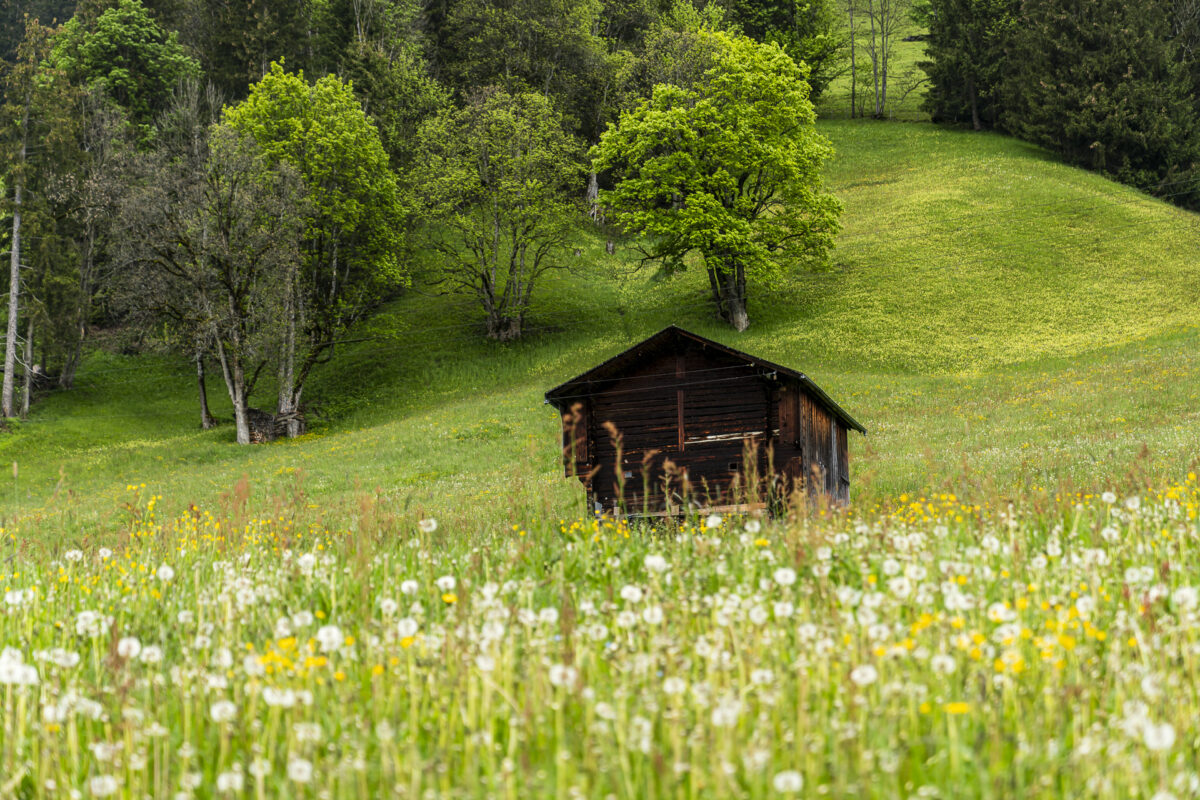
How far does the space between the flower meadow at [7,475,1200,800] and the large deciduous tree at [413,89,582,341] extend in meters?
49.1

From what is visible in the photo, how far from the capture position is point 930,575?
4.72m

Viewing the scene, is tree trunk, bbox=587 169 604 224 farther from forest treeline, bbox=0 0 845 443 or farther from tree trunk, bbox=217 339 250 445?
tree trunk, bbox=217 339 250 445

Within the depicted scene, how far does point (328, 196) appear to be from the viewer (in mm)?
51156

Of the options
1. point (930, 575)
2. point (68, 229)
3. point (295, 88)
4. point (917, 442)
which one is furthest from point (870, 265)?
point (930, 575)

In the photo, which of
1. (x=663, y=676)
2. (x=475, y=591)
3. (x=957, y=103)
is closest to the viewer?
(x=663, y=676)

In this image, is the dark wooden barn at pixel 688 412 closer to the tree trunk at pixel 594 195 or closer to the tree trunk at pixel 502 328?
the tree trunk at pixel 502 328

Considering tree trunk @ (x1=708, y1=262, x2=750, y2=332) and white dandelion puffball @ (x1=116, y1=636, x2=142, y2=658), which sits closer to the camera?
→ white dandelion puffball @ (x1=116, y1=636, x2=142, y2=658)

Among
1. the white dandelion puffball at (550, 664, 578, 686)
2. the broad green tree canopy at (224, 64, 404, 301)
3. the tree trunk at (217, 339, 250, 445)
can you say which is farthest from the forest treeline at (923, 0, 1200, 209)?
the white dandelion puffball at (550, 664, 578, 686)

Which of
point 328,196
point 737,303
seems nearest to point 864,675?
point 737,303

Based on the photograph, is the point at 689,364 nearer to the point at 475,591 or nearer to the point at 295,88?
the point at 475,591

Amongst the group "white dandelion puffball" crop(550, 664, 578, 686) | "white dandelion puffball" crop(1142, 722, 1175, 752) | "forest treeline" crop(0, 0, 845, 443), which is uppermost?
"forest treeline" crop(0, 0, 845, 443)

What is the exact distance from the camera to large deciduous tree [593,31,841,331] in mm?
50750

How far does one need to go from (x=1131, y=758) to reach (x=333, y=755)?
273 cm

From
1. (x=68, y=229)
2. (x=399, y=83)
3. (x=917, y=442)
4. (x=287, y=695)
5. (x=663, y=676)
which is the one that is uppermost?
(x=399, y=83)
